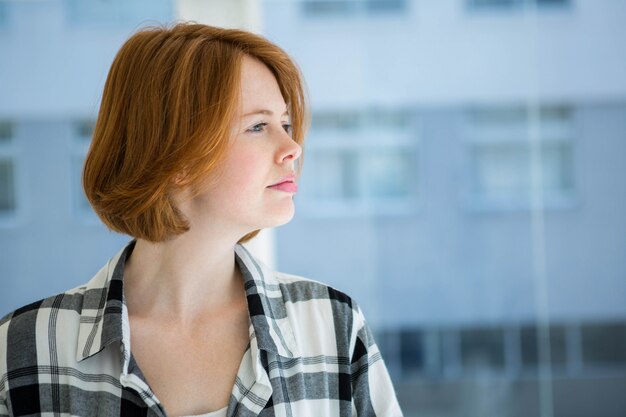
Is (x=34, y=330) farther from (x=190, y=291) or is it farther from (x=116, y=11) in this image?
(x=116, y=11)

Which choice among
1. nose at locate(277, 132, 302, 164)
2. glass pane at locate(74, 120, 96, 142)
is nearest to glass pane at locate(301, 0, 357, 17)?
glass pane at locate(74, 120, 96, 142)

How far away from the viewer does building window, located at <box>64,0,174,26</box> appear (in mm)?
2529

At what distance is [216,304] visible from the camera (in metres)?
1.32

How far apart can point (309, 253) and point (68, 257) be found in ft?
2.56

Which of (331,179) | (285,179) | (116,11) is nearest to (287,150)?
(285,179)

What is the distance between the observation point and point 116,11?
253 centimetres

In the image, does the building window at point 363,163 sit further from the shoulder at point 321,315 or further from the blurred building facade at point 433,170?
the shoulder at point 321,315

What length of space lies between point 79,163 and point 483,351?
1466 mm

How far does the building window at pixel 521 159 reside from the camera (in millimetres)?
2500

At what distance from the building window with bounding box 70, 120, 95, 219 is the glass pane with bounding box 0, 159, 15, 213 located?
0.20 m

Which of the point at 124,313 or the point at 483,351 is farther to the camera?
the point at 483,351

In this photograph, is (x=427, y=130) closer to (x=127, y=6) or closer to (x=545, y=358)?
(x=545, y=358)

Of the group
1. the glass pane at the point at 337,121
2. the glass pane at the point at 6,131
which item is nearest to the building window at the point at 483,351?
the glass pane at the point at 337,121

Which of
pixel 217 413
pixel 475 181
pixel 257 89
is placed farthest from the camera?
pixel 475 181
